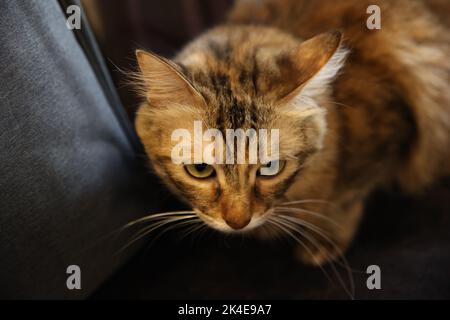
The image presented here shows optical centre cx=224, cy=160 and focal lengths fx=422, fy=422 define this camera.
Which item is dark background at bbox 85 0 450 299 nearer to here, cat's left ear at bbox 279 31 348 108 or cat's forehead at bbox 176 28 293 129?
cat's forehead at bbox 176 28 293 129

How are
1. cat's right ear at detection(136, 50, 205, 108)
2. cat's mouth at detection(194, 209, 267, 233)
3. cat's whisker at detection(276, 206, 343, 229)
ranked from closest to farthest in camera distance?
cat's right ear at detection(136, 50, 205, 108), cat's mouth at detection(194, 209, 267, 233), cat's whisker at detection(276, 206, 343, 229)

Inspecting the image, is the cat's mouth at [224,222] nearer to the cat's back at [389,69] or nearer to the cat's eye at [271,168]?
the cat's eye at [271,168]

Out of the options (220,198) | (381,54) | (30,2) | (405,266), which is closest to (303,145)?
(220,198)

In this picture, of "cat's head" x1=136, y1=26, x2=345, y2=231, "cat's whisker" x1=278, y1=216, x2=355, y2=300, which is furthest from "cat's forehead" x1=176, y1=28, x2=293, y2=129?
"cat's whisker" x1=278, y1=216, x2=355, y2=300

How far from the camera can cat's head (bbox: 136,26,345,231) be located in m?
0.77

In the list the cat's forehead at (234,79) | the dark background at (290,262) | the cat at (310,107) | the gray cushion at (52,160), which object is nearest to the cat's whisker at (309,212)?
the cat at (310,107)

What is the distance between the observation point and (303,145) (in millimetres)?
846

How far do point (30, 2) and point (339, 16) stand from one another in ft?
2.19

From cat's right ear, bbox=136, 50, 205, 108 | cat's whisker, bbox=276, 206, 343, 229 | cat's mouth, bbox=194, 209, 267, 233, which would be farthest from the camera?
cat's whisker, bbox=276, 206, 343, 229

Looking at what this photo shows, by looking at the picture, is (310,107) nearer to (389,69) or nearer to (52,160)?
(389,69)

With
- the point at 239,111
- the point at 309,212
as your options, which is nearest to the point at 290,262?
the point at 309,212

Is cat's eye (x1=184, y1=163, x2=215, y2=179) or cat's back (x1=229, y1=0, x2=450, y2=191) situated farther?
cat's back (x1=229, y1=0, x2=450, y2=191)

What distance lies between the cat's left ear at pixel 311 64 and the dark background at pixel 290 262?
395 mm
